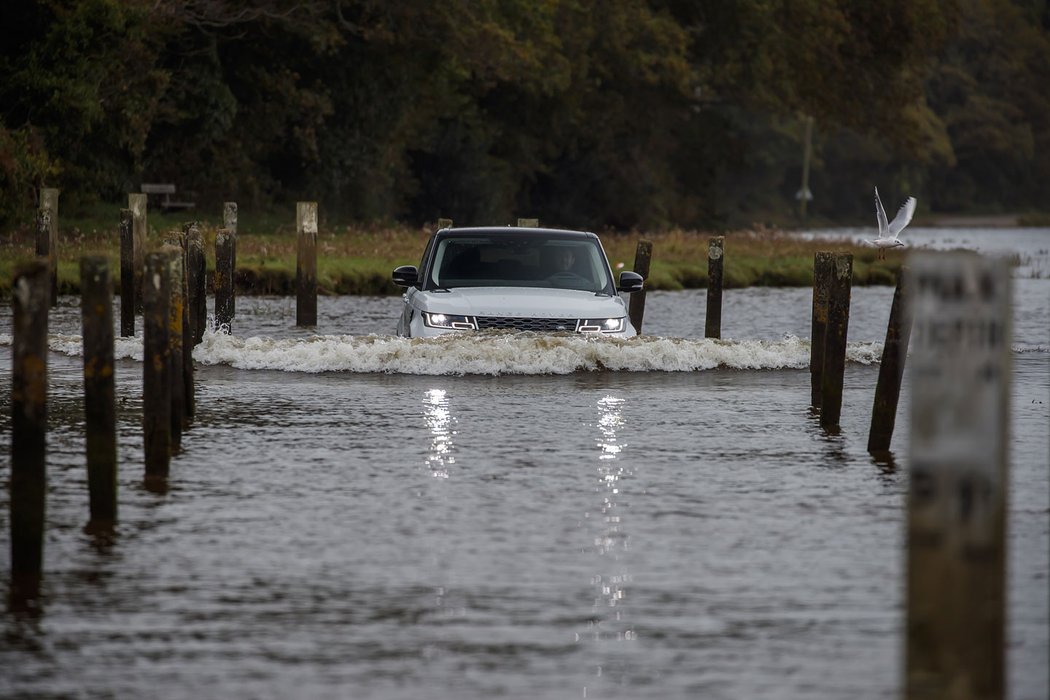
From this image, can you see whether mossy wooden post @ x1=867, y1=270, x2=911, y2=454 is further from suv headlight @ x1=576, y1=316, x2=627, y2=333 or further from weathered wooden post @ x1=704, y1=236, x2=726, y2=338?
weathered wooden post @ x1=704, y1=236, x2=726, y2=338

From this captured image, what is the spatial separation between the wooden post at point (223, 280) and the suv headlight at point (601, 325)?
26.5ft

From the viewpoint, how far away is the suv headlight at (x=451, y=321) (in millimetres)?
19547

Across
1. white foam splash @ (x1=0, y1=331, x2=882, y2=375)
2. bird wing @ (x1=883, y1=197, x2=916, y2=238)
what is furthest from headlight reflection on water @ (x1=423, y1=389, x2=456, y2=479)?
bird wing @ (x1=883, y1=197, x2=916, y2=238)

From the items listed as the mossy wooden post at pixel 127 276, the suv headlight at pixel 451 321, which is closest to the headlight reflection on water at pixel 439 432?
the suv headlight at pixel 451 321

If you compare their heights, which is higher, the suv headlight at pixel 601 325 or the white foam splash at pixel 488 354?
the suv headlight at pixel 601 325

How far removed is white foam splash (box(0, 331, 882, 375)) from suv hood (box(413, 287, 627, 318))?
0.33 meters

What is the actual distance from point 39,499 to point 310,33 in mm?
46994

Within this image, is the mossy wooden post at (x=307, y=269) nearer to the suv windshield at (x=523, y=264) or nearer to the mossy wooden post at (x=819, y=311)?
the suv windshield at (x=523, y=264)

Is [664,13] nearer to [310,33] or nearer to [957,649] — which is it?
[310,33]

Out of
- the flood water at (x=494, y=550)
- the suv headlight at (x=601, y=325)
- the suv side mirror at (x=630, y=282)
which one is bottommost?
the flood water at (x=494, y=550)

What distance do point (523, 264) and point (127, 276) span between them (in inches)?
364

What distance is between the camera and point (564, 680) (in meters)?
7.57

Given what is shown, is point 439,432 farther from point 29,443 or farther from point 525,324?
point 29,443

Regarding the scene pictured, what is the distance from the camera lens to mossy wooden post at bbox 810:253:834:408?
17406 millimetres
